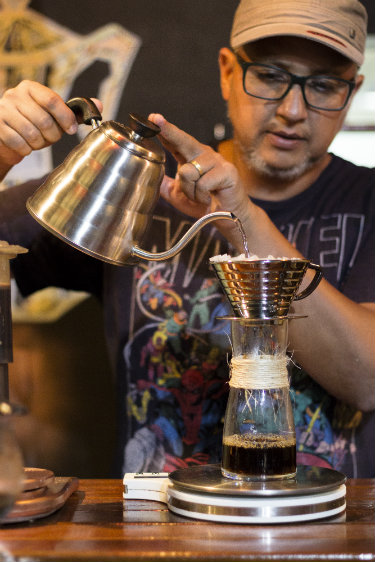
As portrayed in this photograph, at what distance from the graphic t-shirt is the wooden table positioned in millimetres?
602

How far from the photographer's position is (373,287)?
1585mm

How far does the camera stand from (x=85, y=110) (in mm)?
1140

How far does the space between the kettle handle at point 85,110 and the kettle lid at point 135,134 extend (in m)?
0.06

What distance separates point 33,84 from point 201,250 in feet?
2.19

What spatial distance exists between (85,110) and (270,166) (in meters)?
0.62

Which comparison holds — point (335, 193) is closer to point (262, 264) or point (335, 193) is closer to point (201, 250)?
point (201, 250)

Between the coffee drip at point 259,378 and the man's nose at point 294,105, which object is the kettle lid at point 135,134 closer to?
the coffee drip at point 259,378

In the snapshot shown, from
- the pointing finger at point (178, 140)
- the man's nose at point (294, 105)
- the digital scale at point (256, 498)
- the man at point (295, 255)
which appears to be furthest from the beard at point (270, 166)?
the digital scale at point (256, 498)

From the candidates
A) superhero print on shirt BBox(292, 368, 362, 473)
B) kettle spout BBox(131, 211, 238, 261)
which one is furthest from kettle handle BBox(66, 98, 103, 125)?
superhero print on shirt BBox(292, 368, 362, 473)

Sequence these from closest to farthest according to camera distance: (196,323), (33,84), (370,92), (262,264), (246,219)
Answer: (262,264), (33,84), (246,219), (196,323), (370,92)

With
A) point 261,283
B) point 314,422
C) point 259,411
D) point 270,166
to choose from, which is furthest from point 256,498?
point 270,166

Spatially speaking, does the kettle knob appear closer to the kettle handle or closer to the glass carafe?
the kettle handle

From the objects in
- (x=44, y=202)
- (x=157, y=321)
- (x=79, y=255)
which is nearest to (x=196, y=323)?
(x=157, y=321)

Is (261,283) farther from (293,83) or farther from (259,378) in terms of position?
(293,83)
